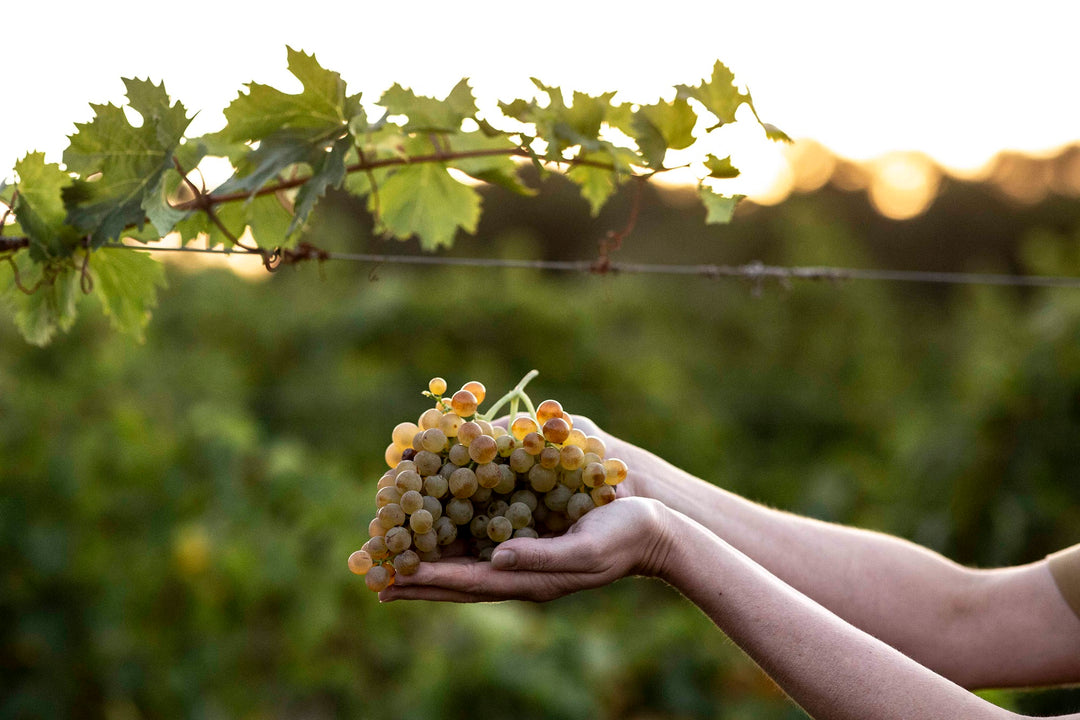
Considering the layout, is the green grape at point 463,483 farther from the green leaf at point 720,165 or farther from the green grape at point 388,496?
the green leaf at point 720,165

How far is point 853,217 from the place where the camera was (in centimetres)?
1645

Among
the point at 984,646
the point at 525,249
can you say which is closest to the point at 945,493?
the point at 984,646

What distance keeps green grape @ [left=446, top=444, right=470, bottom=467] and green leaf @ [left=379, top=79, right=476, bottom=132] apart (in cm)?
47

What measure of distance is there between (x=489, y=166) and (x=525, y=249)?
21.1ft

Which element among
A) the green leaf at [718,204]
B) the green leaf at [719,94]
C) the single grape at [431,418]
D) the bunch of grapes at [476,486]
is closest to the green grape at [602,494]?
the bunch of grapes at [476,486]

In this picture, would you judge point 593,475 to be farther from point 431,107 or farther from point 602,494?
point 431,107

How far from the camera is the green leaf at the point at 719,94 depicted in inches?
48.6

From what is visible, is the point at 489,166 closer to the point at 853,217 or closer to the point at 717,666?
the point at 717,666

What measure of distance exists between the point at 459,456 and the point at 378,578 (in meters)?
0.16

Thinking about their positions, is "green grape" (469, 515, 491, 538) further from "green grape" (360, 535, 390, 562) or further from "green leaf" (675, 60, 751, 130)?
"green leaf" (675, 60, 751, 130)

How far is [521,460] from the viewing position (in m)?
1.12

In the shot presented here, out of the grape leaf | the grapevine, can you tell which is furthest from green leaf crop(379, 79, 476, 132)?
the grape leaf

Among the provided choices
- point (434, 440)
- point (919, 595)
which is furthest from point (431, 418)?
point (919, 595)

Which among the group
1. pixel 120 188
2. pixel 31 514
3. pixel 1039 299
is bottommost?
pixel 31 514
